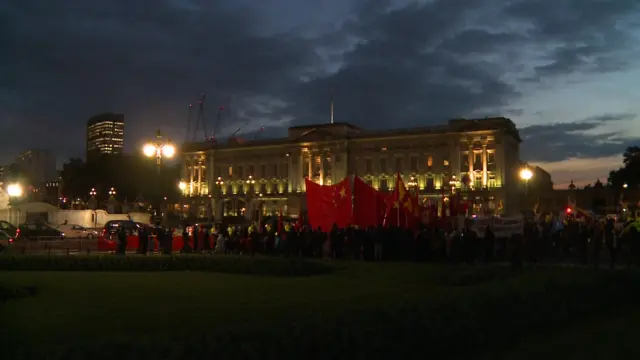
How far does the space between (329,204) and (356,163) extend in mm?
72357

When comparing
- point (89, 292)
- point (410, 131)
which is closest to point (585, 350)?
point (89, 292)

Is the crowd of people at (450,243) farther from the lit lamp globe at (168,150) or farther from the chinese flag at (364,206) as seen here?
the lit lamp globe at (168,150)

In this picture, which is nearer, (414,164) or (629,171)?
(629,171)

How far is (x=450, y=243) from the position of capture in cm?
2123

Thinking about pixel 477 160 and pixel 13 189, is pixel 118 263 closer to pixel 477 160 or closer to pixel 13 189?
pixel 13 189

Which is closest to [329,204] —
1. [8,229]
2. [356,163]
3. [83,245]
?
[83,245]

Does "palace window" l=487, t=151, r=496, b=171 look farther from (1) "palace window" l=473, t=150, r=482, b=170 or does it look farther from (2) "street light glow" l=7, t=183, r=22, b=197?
(2) "street light glow" l=7, t=183, r=22, b=197

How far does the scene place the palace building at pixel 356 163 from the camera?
84125 millimetres

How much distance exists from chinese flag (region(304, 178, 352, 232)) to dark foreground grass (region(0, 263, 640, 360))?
4506mm

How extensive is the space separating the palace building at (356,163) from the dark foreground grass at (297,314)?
63.0m

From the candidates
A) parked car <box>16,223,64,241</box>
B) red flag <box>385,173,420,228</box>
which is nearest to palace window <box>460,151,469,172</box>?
parked car <box>16,223,64,241</box>

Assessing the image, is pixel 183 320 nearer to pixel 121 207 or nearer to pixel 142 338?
pixel 142 338

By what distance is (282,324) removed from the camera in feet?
A: 21.7

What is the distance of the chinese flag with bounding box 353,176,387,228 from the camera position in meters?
21.5
